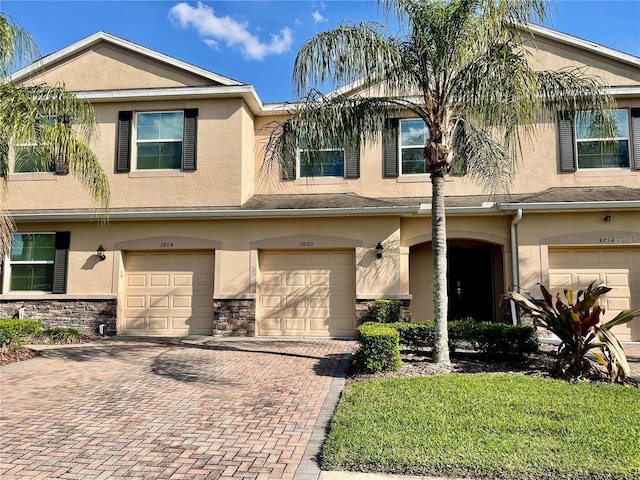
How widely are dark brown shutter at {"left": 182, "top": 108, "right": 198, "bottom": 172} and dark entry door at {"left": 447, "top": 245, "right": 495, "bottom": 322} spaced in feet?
25.1

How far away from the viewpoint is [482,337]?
28.7ft

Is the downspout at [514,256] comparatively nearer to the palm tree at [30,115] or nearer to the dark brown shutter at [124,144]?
the palm tree at [30,115]

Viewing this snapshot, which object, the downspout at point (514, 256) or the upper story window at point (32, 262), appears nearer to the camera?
the downspout at point (514, 256)

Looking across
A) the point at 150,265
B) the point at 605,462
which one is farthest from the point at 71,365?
the point at 605,462

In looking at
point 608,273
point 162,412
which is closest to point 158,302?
point 162,412

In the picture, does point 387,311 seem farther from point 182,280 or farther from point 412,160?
point 182,280

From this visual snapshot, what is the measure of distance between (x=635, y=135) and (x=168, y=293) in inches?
518

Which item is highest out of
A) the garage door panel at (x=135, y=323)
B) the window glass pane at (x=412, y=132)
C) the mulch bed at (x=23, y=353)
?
the window glass pane at (x=412, y=132)

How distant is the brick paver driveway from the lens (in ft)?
14.4

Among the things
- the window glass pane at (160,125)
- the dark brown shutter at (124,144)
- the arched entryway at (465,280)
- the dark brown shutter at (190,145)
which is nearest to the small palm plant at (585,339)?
the arched entryway at (465,280)

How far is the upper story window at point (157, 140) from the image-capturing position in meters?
12.8

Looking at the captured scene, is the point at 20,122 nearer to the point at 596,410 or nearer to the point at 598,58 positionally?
the point at 596,410

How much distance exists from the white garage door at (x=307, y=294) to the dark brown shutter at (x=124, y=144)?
4578 mm

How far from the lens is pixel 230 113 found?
506 inches
